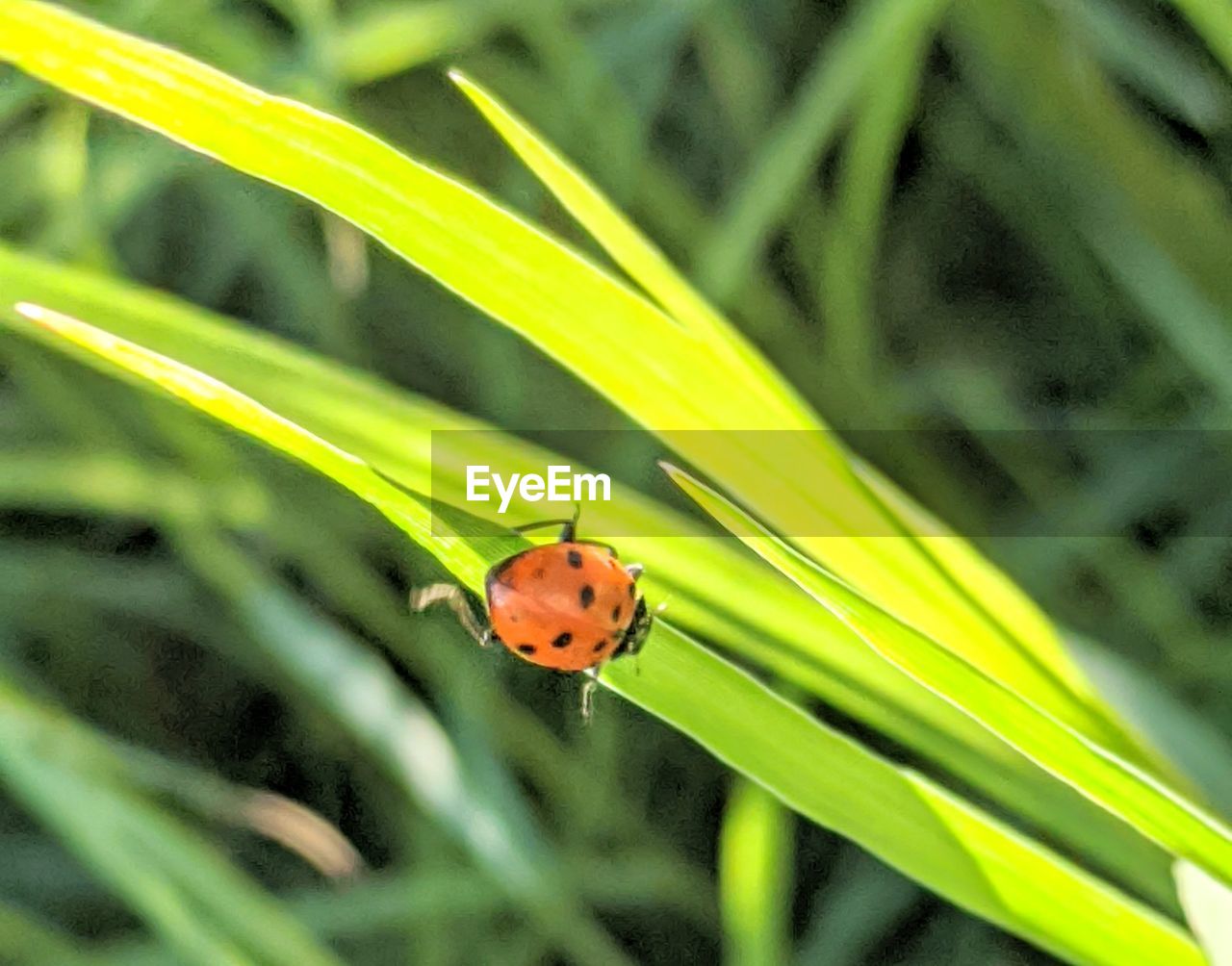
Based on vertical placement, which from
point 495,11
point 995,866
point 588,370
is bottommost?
point 995,866

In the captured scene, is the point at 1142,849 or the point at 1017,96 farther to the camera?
the point at 1017,96

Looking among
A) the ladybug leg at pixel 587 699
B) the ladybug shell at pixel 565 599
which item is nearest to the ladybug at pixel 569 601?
the ladybug shell at pixel 565 599

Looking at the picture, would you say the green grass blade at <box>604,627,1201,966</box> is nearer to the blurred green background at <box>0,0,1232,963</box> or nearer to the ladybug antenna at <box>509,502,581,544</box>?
the ladybug antenna at <box>509,502,581,544</box>

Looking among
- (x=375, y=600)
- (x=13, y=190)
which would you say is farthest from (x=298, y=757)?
(x=13, y=190)

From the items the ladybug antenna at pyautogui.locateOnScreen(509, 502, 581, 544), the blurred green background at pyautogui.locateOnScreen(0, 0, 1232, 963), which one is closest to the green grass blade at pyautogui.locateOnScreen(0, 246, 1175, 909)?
the ladybug antenna at pyautogui.locateOnScreen(509, 502, 581, 544)

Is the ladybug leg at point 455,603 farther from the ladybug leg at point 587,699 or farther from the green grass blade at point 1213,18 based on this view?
the green grass blade at point 1213,18

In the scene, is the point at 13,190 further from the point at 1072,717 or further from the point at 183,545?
the point at 1072,717
